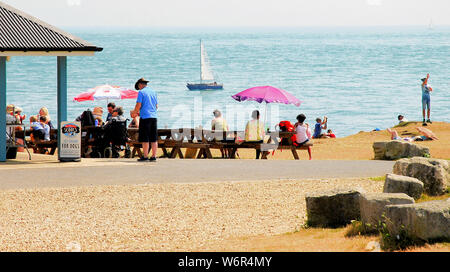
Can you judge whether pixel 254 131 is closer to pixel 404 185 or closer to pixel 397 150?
pixel 397 150

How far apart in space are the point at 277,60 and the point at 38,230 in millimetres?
122735

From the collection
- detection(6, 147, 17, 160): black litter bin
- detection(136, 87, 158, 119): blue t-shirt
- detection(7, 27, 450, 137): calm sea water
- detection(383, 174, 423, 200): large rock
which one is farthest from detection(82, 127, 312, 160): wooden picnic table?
detection(7, 27, 450, 137): calm sea water

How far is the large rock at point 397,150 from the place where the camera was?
1784 centimetres

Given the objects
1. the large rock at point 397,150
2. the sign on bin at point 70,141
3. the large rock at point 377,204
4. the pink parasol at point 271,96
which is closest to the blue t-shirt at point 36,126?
the sign on bin at point 70,141

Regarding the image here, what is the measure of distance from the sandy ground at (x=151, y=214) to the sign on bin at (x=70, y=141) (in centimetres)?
304

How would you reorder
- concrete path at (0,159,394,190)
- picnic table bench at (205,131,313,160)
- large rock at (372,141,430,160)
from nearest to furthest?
concrete path at (0,159,394,190) < large rock at (372,141,430,160) < picnic table bench at (205,131,313,160)

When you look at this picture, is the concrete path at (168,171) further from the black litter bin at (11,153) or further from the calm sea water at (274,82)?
the calm sea water at (274,82)

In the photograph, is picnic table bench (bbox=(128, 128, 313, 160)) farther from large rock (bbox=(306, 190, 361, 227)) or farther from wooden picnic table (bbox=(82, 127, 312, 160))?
large rock (bbox=(306, 190, 361, 227))

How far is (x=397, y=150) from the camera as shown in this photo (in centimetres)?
1797

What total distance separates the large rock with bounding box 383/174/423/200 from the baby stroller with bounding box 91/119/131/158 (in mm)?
7988

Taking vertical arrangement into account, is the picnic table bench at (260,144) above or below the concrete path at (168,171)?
above

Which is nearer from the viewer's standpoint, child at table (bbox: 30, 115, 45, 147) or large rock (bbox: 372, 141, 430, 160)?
large rock (bbox: 372, 141, 430, 160)

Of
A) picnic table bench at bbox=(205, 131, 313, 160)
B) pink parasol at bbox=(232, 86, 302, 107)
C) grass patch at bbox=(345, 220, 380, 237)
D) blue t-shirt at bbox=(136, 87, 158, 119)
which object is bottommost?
grass patch at bbox=(345, 220, 380, 237)

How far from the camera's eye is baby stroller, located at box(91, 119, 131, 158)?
17.7m
